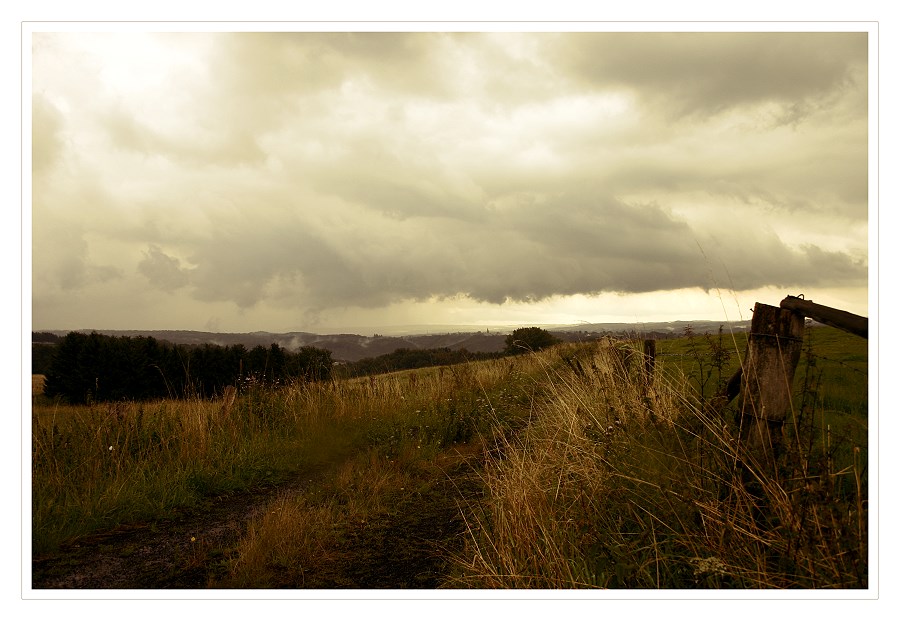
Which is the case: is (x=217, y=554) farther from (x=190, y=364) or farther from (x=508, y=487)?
(x=190, y=364)

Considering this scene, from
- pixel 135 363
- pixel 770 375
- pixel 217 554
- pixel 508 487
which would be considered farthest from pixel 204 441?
pixel 135 363

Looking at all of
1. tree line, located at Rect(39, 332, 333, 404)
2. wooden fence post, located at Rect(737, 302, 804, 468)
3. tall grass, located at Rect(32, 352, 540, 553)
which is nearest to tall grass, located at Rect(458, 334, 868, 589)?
wooden fence post, located at Rect(737, 302, 804, 468)

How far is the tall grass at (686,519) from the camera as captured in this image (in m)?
2.83

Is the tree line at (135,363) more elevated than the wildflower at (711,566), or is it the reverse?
the wildflower at (711,566)

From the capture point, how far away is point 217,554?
14.0 ft

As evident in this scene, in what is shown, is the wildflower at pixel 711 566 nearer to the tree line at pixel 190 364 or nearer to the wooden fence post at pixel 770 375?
the wooden fence post at pixel 770 375

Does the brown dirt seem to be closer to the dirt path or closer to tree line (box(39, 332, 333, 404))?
the dirt path

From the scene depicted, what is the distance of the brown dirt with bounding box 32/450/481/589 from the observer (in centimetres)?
388

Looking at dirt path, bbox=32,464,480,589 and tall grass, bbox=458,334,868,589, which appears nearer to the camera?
tall grass, bbox=458,334,868,589

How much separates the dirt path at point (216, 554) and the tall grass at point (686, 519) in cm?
43

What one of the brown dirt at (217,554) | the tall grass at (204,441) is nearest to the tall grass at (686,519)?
the brown dirt at (217,554)
